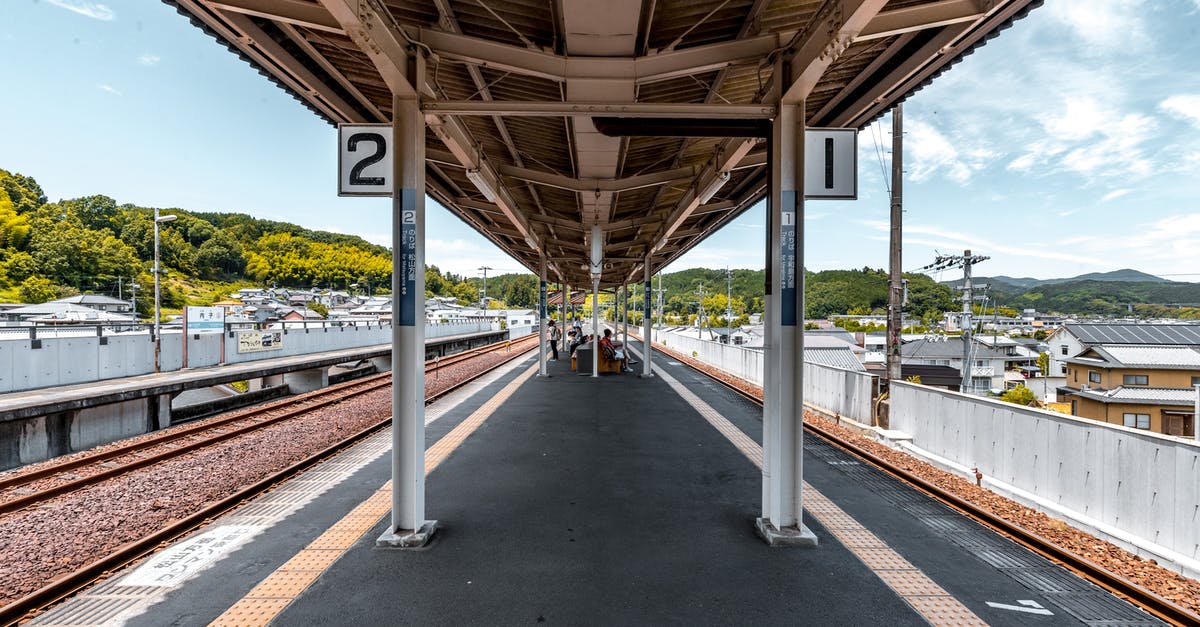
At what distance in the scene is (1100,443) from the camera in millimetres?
4594

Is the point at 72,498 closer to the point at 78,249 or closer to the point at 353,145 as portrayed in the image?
the point at 353,145

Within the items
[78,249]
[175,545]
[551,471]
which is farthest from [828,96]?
[78,249]

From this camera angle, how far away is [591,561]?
3482mm

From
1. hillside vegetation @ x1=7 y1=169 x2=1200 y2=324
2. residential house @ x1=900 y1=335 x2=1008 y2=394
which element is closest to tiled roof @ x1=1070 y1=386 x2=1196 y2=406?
hillside vegetation @ x1=7 y1=169 x2=1200 y2=324

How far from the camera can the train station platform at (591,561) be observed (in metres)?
2.93

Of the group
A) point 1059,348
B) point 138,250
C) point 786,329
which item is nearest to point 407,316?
point 786,329

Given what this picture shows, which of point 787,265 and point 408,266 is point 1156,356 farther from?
point 408,266

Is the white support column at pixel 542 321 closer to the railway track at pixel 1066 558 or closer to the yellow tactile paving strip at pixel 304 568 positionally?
the yellow tactile paving strip at pixel 304 568

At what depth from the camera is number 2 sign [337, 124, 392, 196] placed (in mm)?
3865

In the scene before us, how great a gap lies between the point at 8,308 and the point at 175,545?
132 ft

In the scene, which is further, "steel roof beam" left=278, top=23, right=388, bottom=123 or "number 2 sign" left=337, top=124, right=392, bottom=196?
"number 2 sign" left=337, top=124, right=392, bottom=196

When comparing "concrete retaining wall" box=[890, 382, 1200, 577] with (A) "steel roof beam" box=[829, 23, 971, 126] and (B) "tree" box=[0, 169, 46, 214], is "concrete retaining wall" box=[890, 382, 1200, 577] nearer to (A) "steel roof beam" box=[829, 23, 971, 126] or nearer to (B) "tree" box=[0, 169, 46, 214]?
(A) "steel roof beam" box=[829, 23, 971, 126]

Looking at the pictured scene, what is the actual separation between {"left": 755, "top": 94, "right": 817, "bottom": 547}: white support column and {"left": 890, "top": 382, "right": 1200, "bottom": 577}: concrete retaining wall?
291 cm

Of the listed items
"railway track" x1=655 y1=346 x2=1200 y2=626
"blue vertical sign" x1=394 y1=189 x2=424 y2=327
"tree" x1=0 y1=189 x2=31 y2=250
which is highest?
"tree" x1=0 y1=189 x2=31 y2=250
